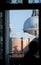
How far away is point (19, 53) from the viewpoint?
262 centimetres

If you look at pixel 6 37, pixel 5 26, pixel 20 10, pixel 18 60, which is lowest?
pixel 18 60

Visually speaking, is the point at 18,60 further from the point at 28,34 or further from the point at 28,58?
the point at 28,34

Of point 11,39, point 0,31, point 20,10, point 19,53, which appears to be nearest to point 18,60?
point 19,53

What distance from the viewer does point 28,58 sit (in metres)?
2.64

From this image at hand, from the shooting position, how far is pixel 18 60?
2.65 m

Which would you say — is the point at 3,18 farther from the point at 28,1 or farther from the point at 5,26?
the point at 28,1

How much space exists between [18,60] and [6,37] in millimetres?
387

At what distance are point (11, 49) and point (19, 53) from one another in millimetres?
133

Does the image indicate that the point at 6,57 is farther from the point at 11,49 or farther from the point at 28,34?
the point at 28,34

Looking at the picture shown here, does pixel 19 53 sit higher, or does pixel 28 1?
pixel 28 1

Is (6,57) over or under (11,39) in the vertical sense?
under

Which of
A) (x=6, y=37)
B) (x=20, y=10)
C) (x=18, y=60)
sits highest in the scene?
(x=20, y=10)

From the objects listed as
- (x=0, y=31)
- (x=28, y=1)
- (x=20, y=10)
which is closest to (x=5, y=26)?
(x=0, y=31)

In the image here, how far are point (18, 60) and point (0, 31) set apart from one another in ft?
1.67
